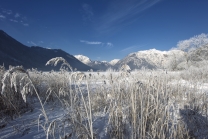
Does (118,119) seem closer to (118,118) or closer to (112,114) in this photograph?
(118,118)

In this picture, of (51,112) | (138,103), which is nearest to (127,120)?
(138,103)

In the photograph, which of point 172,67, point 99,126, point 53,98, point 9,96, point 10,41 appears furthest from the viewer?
point 10,41

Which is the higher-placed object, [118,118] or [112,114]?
[112,114]

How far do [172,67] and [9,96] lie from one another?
27561 millimetres

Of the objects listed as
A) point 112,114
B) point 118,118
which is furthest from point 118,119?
point 112,114

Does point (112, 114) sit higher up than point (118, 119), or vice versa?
point (112, 114)

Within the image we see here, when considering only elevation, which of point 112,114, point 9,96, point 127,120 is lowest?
point 127,120

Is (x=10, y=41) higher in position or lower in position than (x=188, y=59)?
higher

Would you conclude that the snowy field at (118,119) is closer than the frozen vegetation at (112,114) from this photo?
No

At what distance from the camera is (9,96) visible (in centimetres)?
333

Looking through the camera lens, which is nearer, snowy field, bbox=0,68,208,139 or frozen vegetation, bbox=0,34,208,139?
frozen vegetation, bbox=0,34,208,139

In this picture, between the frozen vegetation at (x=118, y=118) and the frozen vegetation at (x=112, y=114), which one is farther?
the frozen vegetation at (x=118, y=118)

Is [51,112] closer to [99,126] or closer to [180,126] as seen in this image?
[99,126]

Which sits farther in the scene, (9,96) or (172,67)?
(172,67)
